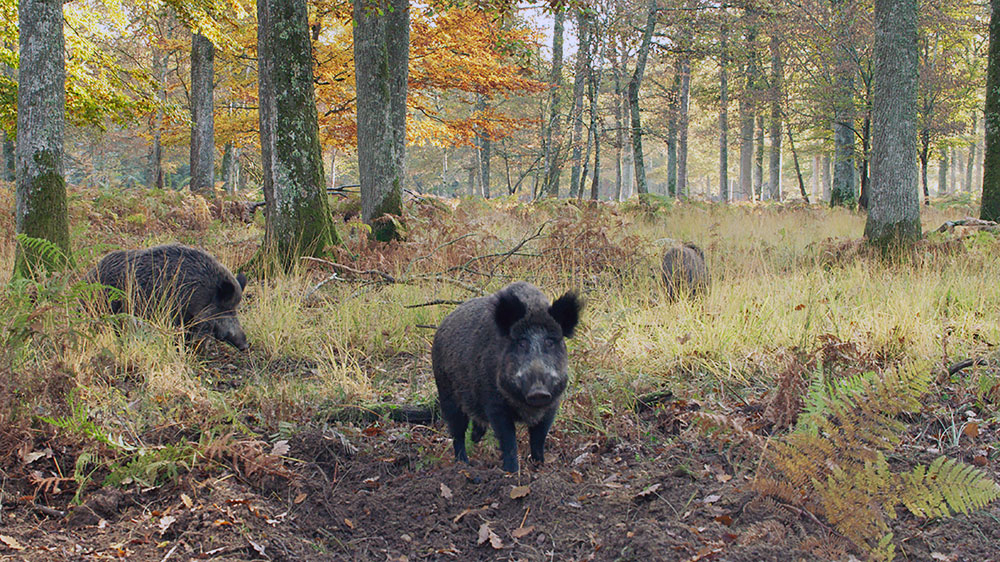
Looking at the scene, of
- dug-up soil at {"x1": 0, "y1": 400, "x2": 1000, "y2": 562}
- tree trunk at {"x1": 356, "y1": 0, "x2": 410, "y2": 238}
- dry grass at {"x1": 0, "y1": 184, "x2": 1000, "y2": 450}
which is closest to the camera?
dug-up soil at {"x1": 0, "y1": 400, "x2": 1000, "y2": 562}

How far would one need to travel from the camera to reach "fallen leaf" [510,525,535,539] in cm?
312

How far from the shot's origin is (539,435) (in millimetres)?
3783

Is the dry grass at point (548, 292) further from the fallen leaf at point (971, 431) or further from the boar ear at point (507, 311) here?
the boar ear at point (507, 311)

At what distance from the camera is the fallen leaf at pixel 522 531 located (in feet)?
10.2

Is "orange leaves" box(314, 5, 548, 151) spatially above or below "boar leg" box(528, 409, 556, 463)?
above

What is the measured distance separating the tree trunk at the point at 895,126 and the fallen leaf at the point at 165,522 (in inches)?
363

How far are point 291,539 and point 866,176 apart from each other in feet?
67.0

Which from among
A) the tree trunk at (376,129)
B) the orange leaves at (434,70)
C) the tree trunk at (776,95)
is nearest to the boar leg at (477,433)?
the tree trunk at (376,129)

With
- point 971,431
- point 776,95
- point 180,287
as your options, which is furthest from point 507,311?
point 776,95

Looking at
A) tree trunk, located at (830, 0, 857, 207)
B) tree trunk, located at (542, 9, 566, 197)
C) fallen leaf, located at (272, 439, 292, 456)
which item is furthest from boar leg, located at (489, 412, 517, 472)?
tree trunk, located at (830, 0, 857, 207)

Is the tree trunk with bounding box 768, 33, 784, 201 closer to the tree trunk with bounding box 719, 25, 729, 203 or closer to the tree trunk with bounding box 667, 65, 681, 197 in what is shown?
the tree trunk with bounding box 719, 25, 729, 203

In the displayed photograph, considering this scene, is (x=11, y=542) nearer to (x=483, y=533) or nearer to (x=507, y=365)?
(x=483, y=533)

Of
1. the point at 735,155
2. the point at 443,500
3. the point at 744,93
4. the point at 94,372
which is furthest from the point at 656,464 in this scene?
the point at 735,155

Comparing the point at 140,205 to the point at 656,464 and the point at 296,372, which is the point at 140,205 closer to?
the point at 296,372
